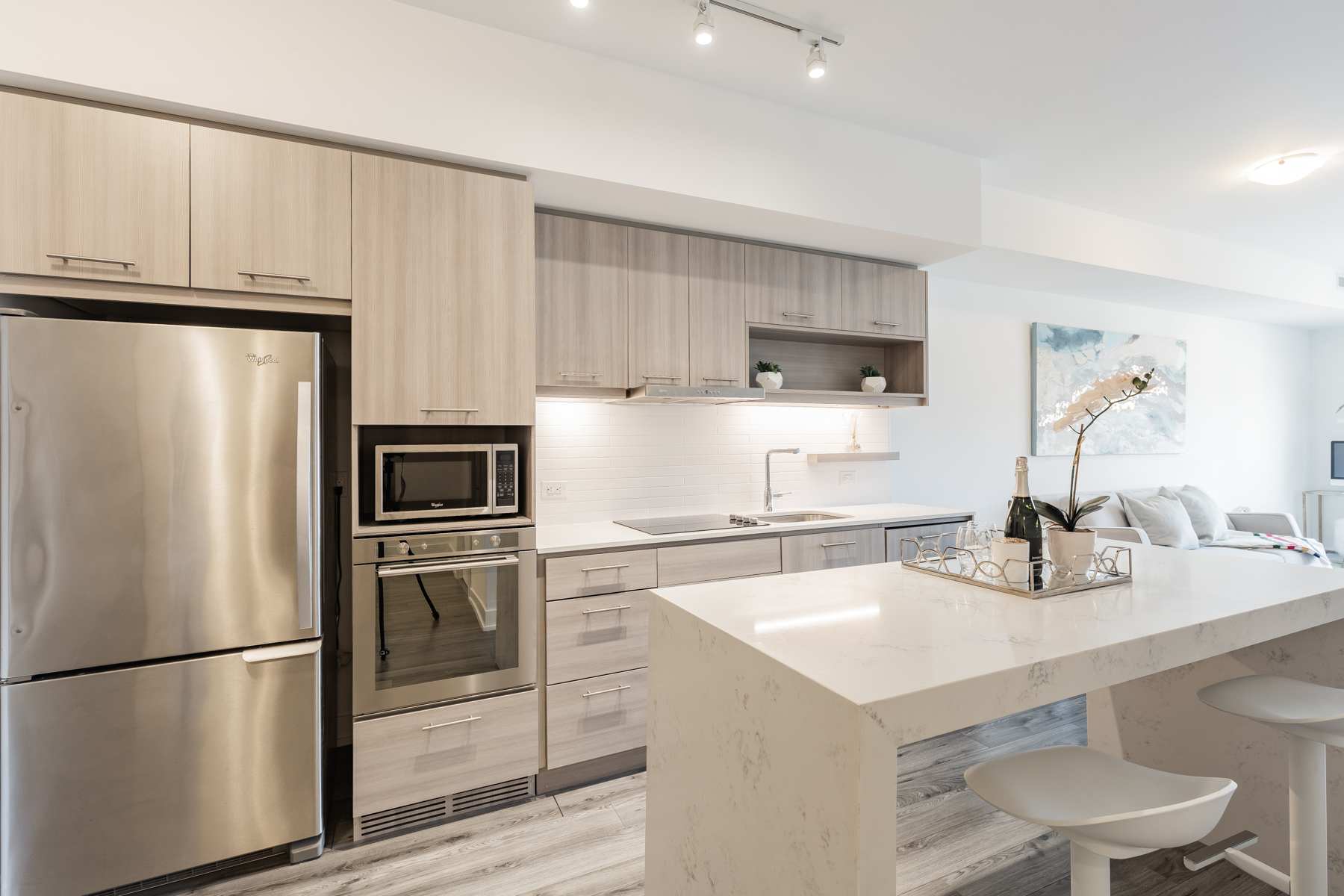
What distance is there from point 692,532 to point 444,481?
110 centimetres

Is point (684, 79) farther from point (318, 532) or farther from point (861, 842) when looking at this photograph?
point (861, 842)

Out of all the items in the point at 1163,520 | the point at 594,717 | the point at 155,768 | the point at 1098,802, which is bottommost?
the point at 594,717

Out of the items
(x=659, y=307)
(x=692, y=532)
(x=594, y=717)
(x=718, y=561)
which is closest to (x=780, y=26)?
(x=659, y=307)

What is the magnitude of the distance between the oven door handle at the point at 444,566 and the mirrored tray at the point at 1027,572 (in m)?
1.41

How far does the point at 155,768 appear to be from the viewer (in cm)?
181

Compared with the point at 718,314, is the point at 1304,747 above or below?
below

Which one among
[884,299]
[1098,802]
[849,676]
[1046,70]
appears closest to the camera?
[849,676]

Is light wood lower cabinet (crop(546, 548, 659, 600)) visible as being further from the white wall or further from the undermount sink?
the white wall

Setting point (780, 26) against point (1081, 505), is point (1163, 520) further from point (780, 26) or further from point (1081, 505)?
point (780, 26)

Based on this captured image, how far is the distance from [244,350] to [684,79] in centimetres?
203

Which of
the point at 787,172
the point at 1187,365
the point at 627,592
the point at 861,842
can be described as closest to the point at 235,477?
the point at 627,592

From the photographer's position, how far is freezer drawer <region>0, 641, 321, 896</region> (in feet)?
5.58

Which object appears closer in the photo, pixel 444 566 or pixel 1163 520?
pixel 444 566

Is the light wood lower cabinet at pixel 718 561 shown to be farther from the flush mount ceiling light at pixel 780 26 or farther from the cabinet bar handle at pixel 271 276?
the flush mount ceiling light at pixel 780 26
